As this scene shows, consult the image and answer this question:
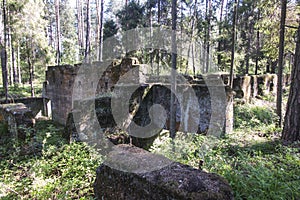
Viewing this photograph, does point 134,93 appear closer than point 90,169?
No

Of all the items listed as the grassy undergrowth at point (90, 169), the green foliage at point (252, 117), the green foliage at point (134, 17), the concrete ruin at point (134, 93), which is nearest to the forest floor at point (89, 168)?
the grassy undergrowth at point (90, 169)

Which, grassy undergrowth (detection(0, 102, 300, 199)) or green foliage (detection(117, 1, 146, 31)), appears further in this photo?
green foliage (detection(117, 1, 146, 31))

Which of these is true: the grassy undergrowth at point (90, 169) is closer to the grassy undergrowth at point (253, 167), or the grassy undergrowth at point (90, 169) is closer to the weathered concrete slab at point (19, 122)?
the grassy undergrowth at point (253, 167)

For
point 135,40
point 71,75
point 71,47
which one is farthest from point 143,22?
point 71,75

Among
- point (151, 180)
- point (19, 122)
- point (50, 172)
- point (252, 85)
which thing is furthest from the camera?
point (252, 85)

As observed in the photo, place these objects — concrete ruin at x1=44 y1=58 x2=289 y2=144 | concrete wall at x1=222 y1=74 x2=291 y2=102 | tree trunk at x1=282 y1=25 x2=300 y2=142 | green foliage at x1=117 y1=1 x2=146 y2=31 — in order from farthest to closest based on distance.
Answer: green foliage at x1=117 y1=1 x2=146 y2=31 → concrete wall at x1=222 y1=74 x2=291 y2=102 → concrete ruin at x1=44 y1=58 x2=289 y2=144 → tree trunk at x1=282 y1=25 x2=300 y2=142

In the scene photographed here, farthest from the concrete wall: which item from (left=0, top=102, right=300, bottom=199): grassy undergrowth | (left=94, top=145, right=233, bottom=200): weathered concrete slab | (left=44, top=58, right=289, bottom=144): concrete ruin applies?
(left=94, top=145, right=233, bottom=200): weathered concrete slab

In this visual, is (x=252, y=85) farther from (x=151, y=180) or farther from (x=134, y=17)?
(x=151, y=180)

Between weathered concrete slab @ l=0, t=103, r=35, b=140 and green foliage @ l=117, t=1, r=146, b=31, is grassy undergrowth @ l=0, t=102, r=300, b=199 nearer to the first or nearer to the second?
weathered concrete slab @ l=0, t=103, r=35, b=140

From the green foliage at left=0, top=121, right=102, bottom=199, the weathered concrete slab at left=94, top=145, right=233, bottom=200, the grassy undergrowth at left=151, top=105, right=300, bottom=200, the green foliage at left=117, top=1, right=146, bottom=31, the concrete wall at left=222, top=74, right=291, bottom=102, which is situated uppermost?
the green foliage at left=117, top=1, right=146, bottom=31

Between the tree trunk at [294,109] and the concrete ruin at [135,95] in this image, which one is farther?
the concrete ruin at [135,95]

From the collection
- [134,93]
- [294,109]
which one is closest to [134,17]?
[134,93]

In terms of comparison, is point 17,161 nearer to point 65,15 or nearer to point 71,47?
point 71,47

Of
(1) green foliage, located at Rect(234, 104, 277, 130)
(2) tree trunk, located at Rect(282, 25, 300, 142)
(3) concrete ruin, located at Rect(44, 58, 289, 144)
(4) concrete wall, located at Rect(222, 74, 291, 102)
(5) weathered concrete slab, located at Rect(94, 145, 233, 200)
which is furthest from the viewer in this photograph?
(4) concrete wall, located at Rect(222, 74, 291, 102)
